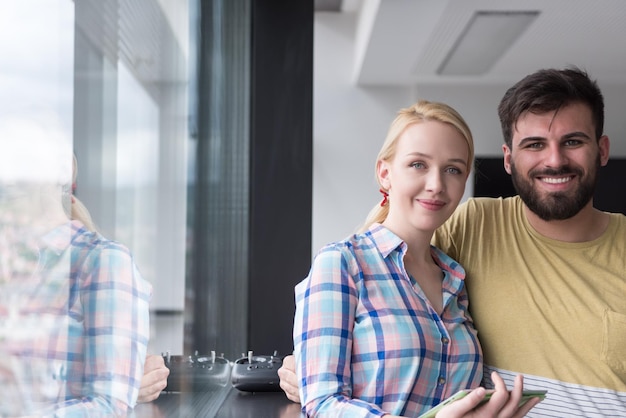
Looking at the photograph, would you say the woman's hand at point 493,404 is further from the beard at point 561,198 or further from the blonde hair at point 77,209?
the blonde hair at point 77,209

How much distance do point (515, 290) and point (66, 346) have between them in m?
1.26

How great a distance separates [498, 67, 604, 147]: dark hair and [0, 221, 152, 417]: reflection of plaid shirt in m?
1.22

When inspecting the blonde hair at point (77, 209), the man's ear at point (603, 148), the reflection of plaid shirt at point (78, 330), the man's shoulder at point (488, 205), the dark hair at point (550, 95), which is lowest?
the reflection of plaid shirt at point (78, 330)

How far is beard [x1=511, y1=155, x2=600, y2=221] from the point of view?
1.67 meters

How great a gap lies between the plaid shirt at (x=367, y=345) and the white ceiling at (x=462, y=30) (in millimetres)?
3212

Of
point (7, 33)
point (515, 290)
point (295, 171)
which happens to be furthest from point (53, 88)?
point (295, 171)

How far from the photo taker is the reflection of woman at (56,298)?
447 millimetres

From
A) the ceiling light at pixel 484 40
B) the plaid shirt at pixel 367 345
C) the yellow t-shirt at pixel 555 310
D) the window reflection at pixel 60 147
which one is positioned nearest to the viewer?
the window reflection at pixel 60 147

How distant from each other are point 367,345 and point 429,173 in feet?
1.23

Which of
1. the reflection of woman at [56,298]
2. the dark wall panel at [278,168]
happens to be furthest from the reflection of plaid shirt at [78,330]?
the dark wall panel at [278,168]

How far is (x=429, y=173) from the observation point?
56.6 inches

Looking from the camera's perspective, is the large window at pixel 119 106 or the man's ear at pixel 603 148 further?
the man's ear at pixel 603 148

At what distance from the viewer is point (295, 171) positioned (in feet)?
8.39

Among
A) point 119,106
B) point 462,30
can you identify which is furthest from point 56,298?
point 462,30
